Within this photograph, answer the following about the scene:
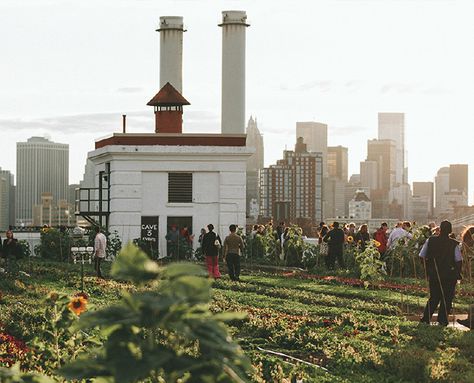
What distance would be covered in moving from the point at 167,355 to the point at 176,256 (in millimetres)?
35836

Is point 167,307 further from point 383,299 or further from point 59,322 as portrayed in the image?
point 383,299

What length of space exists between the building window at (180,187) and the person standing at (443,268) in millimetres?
27034

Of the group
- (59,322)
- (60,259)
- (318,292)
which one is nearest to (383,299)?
(318,292)

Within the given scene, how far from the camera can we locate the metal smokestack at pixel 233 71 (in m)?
80.3

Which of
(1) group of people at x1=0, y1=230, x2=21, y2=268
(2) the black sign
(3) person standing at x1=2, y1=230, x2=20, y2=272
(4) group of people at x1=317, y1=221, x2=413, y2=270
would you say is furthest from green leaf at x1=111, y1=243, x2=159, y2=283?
(2) the black sign

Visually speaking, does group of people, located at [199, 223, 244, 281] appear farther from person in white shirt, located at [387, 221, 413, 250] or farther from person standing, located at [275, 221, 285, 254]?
person standing, located at [275, 221, 285, 254]

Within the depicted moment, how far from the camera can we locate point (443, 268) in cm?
1619

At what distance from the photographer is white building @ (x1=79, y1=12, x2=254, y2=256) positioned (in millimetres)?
42344

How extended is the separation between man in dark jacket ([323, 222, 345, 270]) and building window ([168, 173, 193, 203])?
43.0 feet

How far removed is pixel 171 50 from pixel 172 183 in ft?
130

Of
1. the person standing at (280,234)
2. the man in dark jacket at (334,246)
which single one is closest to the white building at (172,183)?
the person standing at (280,234)

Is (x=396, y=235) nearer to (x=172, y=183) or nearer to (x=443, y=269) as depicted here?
(x=443, y=269)

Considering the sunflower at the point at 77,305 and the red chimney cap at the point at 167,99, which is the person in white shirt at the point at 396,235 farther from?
the sunflower at the point at 77,305

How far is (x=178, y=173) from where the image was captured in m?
43.1
